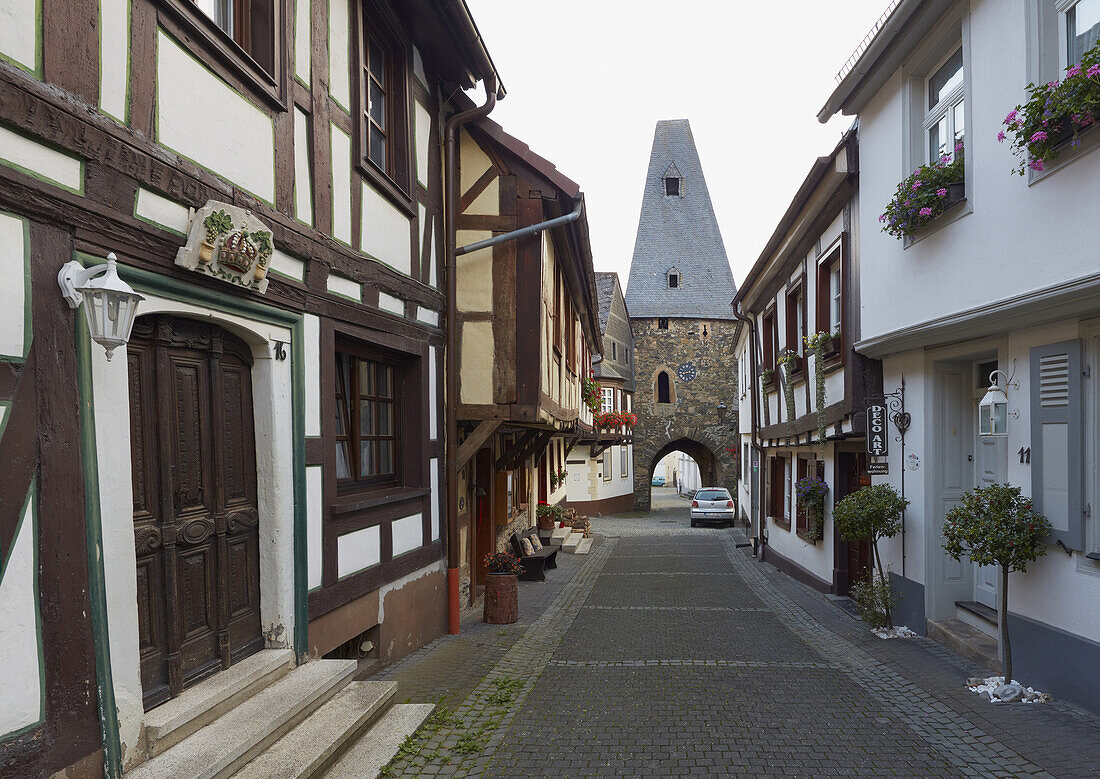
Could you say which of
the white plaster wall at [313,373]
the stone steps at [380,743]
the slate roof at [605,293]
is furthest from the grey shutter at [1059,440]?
the slate roof at [605,293]

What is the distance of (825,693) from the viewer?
5.77 metres

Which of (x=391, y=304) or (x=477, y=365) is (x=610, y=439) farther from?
(x=391, y=304)

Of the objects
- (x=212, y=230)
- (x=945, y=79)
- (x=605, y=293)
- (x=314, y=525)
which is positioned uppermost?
(x=605, y=293)

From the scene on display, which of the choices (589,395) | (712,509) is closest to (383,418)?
(589,395)

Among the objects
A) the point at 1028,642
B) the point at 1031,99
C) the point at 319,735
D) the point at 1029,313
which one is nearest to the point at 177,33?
the point at 319,735

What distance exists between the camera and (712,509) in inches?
990

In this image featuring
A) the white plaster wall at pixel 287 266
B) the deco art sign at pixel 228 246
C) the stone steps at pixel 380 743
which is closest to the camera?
the deco art sign at pixel 228 246

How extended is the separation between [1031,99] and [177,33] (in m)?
Result: 5.23

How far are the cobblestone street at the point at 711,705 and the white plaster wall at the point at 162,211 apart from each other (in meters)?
3.19

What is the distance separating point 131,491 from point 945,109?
7022 mm

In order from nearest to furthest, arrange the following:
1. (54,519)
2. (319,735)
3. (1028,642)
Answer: (54,519), (319,735), (1028,642)

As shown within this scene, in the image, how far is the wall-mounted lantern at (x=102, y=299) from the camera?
9.97 ft

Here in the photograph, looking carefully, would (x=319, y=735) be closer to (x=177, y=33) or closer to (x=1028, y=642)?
(x=177, y=33)

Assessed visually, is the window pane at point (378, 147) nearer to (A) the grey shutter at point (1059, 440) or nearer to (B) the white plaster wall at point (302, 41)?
(B) the white plaster wall at point (302, 41)
